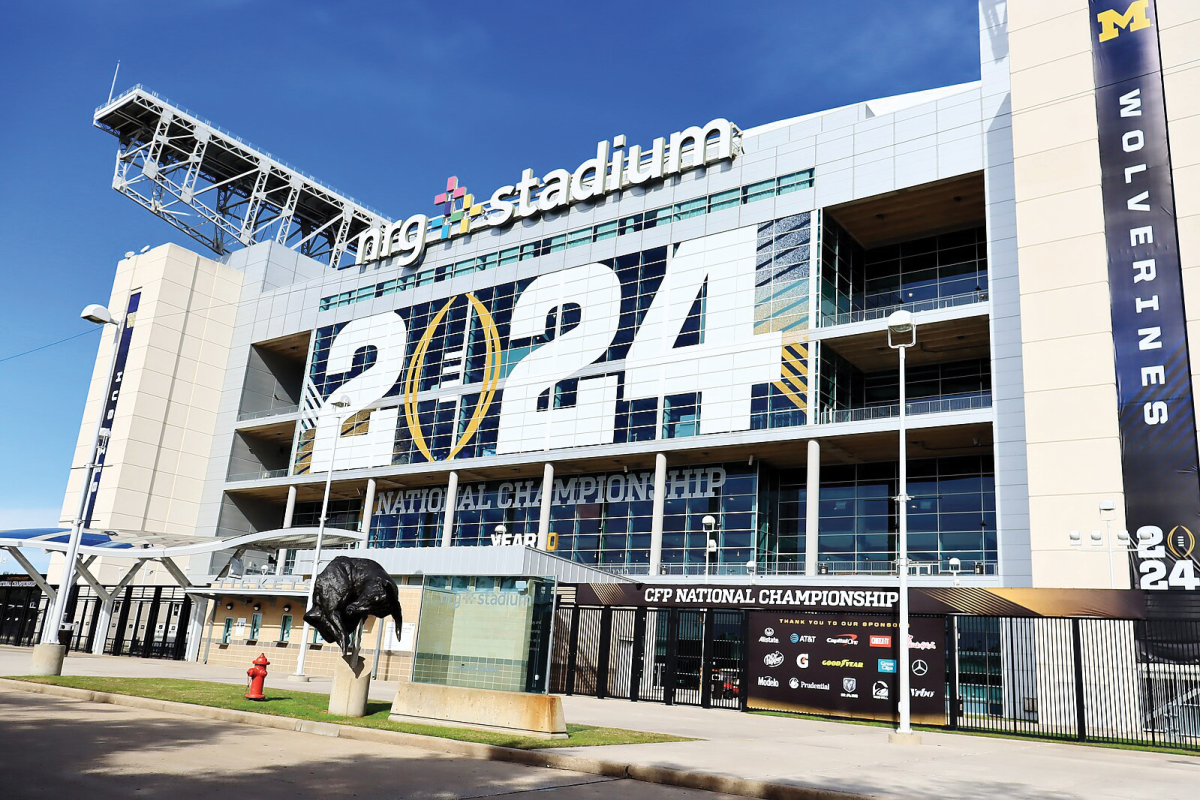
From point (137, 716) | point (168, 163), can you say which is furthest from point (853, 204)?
point (168, 163)

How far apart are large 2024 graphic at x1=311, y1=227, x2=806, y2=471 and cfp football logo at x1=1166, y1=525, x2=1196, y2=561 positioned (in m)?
18.2

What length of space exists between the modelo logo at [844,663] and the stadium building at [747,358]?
1064cm

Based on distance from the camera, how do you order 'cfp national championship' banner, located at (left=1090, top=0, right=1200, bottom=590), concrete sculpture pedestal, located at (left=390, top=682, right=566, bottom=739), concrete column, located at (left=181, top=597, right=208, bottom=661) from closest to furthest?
concrete sculpture pedestal, located at (left=390, top=682, right=566, bottom=739), 'cfp national championship' banner, located at (left=1090, top=0, right=1200, bottom=590), concrete column, located at (left=181, top=597, right=208, bottom=661)

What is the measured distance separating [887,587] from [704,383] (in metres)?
15.9

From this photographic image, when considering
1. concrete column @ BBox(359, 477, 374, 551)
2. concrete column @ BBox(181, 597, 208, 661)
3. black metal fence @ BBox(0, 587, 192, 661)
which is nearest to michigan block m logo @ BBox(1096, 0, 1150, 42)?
concrete column @ BBox(359, 477, 374, 551)

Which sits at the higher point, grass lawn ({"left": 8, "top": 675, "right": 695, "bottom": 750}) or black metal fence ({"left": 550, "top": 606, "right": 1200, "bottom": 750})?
black metal fence ({"left": 550, "top": 606, "right": 1200, "bottom": 750})

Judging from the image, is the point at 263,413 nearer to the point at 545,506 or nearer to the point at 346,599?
the point at 545,506

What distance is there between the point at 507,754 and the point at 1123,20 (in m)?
41.1

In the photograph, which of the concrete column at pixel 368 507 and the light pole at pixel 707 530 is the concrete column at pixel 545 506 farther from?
the concrete column at pixel 368 507

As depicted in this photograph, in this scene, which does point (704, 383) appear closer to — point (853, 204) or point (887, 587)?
point (853, 204)

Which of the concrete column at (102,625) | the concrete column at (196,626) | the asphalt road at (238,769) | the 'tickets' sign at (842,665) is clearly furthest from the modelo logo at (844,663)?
the concrete column at (102,625)

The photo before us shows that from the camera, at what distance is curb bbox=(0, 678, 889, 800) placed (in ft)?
34.4

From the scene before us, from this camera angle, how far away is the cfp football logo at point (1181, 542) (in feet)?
105

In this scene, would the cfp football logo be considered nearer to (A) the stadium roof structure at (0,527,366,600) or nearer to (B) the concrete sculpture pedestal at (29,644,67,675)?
(A) the stadium roof structure at (0,527,366,600)
